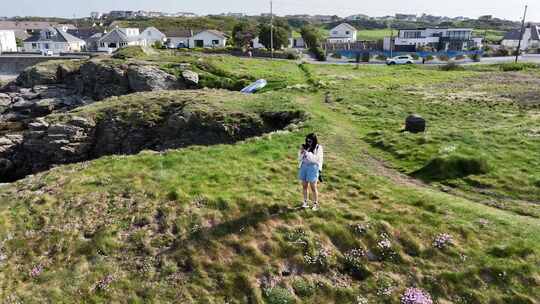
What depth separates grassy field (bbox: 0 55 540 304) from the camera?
14.7m

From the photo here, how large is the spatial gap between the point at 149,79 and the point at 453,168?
47242 mm

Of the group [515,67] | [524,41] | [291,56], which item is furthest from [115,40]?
[524,41]

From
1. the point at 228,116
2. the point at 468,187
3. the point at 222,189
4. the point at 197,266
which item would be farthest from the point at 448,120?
the point at 197,266

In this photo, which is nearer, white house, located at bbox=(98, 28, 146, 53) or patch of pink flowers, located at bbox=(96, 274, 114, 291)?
patch of pink flowers, located at bbox=(96, 274, 114, 291)

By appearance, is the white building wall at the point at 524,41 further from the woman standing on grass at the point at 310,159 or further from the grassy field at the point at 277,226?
the woman standing on grass at the point at 310,159

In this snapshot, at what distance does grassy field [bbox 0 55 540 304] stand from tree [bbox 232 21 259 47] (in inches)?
3879

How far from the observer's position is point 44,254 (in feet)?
56.0

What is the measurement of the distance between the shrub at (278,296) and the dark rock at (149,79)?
48.9 meters

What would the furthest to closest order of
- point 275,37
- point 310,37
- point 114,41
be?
point 114,41, point 310,37, point 275,37

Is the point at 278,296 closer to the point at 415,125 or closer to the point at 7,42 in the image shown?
the point at 415,125

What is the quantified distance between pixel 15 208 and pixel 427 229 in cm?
1880

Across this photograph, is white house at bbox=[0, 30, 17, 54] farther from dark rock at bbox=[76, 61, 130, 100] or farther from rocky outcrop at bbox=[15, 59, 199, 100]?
dark rock at bbox=[76, 61, 130, 100]

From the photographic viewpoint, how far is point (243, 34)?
410 feet

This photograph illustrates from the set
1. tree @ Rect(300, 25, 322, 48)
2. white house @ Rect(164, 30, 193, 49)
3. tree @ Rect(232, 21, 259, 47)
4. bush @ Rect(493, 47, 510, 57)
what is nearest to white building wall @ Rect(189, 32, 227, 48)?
tree @ Rect(232, 21, 259, 47)
